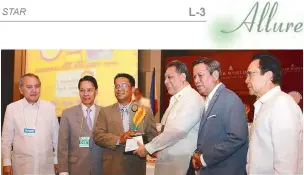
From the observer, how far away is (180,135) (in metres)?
2.32

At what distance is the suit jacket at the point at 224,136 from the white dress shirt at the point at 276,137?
4.4 inches

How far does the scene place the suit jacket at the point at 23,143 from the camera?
2.69 metres

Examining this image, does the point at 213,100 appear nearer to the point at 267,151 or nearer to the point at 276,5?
the point at 267,151

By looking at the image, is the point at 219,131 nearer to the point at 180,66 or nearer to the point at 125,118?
the point at 180,66

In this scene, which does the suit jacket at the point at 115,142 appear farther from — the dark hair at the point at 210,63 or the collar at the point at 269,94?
the collar at the point at 269,94

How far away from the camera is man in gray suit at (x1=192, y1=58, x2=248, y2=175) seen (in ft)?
6.91

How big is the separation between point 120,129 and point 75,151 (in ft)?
1.26

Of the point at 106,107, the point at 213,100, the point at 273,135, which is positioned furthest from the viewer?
the point at 106,107

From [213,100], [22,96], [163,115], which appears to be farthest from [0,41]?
[213,100]

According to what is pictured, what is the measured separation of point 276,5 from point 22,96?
6.00 ft

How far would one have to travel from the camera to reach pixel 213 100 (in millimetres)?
2223

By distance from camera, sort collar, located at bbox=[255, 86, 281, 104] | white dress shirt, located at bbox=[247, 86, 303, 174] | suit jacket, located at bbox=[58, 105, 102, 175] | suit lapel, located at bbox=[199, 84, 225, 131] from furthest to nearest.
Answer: suit jacket, located at bbox=[58, 105, 102, 175] < suit lapel, located at bbox=[199, 84, 225, 131] < collar, located at bbox=[255, 86, 281, 104] < white dress shirt, located at bbox=[247, 86, 303, 174]

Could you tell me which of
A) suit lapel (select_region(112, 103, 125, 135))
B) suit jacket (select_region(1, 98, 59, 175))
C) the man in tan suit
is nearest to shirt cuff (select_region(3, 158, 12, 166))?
suit jacket (select_region(1, 98, 59, 175))

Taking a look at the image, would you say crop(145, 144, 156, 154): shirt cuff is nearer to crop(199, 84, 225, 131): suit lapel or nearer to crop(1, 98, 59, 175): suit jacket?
crop(199, 84, 225, 131): suit lapel
